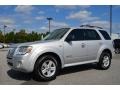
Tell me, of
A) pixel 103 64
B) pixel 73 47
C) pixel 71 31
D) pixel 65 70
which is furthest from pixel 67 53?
pixel 103 64

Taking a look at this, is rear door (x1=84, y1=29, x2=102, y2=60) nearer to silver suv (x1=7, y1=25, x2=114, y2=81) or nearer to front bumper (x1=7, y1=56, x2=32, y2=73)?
silver suv (x1=7, y1=25, x2=114, y2=81)

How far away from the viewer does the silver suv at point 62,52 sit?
7129mm

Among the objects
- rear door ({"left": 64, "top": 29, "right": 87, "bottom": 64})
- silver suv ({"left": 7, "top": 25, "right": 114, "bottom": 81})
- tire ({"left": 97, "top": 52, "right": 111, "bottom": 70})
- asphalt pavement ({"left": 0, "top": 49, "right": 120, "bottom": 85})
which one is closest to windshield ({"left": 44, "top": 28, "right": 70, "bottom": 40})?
silver suv ({"left": 7, "top": 25, "right": 114, "bottom": 81})

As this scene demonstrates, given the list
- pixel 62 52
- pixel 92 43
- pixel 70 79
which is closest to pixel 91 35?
pixel 92 43

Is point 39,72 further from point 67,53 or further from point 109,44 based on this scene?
point 109,44

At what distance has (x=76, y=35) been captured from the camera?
8.50 meters

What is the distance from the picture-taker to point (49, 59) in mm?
7438

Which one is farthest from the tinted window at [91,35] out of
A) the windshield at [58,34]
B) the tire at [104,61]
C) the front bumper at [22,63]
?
the front bumper at [22,63]

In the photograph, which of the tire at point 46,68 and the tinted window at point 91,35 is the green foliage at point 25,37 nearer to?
the tinted window at point 91,35

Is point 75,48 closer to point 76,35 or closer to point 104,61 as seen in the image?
point 76,35

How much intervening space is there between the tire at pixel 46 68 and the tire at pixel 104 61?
2467mm
